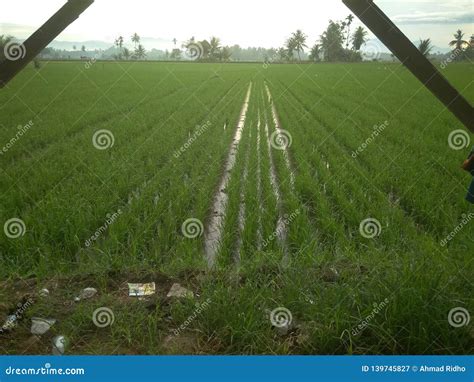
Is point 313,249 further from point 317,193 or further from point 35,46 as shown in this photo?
point 35,46

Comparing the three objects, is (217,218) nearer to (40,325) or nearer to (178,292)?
(178,292)

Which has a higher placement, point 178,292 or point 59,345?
point 178,292

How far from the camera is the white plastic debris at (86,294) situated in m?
2.45

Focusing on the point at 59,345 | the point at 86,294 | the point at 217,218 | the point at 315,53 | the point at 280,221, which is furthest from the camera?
the point at 315,53

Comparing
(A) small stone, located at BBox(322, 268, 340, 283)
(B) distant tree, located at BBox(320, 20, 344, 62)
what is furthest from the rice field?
(B) distant tree, located at BBox(320, 20, 344, 62)

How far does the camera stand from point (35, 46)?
1.97m

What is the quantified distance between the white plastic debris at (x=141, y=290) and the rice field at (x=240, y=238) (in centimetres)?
6

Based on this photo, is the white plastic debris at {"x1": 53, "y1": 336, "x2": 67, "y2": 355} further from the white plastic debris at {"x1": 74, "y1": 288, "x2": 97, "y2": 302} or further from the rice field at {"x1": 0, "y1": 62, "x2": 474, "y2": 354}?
the white plastic debris at {"x1": 74, "y1": 288, "x2": 97, "y2": 302}

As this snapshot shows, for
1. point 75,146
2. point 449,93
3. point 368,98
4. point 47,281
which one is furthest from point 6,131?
point 368,98

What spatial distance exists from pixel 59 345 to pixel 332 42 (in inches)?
724

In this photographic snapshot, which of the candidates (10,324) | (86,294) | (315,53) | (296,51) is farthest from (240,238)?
(296,51)

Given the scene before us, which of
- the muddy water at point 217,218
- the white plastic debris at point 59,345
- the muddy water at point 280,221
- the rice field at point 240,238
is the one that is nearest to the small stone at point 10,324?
the rice field at point 240,238

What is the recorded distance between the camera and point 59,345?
6.72 feet
